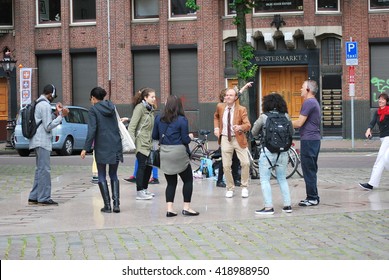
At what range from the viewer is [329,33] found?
114 feet

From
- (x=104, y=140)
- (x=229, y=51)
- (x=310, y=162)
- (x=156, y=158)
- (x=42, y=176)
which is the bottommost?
(x=42, y=176)

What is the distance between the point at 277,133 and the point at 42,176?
387 cm

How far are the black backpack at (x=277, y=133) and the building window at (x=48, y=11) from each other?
28.4 m

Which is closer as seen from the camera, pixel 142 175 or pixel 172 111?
pixel 172 111

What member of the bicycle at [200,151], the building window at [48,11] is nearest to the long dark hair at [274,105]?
the bicycle at [200,151]

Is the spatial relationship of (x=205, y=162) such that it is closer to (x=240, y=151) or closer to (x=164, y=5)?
(x=240, y=151)

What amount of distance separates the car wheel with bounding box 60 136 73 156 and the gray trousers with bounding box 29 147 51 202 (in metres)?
14.9

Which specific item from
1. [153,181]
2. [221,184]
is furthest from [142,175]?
[153,181]

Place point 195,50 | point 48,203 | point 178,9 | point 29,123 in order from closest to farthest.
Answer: point 29,123, point 48,203, point 195,50, point 178,9

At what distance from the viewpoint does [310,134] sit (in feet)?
41.0

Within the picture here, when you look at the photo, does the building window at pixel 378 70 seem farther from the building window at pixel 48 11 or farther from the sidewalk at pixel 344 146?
the building window at pixel 48 11

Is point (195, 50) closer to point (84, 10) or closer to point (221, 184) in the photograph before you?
point (84, 10)
